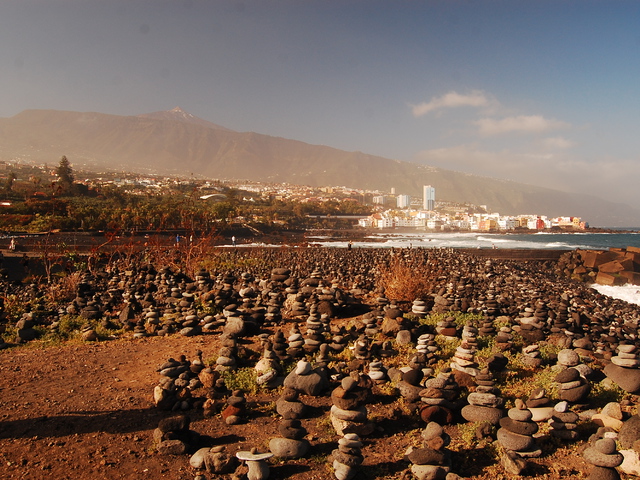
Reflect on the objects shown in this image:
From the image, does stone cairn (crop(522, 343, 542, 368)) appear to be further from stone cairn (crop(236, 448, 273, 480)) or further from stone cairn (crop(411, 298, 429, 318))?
stone cairn (crop(236, 448, 273, 480))

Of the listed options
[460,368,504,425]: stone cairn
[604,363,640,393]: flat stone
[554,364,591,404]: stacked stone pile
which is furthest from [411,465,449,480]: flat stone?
A: [604,363,640,393]: flat stone

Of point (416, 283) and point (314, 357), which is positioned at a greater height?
point (416, 283)

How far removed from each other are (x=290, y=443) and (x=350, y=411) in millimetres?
747

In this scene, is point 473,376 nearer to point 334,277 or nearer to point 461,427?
point 461,427

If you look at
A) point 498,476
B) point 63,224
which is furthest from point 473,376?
point 63,224

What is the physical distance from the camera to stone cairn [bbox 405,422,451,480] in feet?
11.4

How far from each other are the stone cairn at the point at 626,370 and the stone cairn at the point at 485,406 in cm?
162

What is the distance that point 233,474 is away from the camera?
353 centimetres

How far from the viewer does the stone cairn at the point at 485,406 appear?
172 inches

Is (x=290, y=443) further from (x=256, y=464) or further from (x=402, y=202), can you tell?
(x=402, y=202)

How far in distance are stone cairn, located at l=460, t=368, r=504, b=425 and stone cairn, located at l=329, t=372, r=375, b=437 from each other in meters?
1.00

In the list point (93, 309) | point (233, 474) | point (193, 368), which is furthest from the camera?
point (93, 309)

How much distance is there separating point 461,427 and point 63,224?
3706 cm

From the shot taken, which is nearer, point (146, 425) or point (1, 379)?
point (146, 425)
